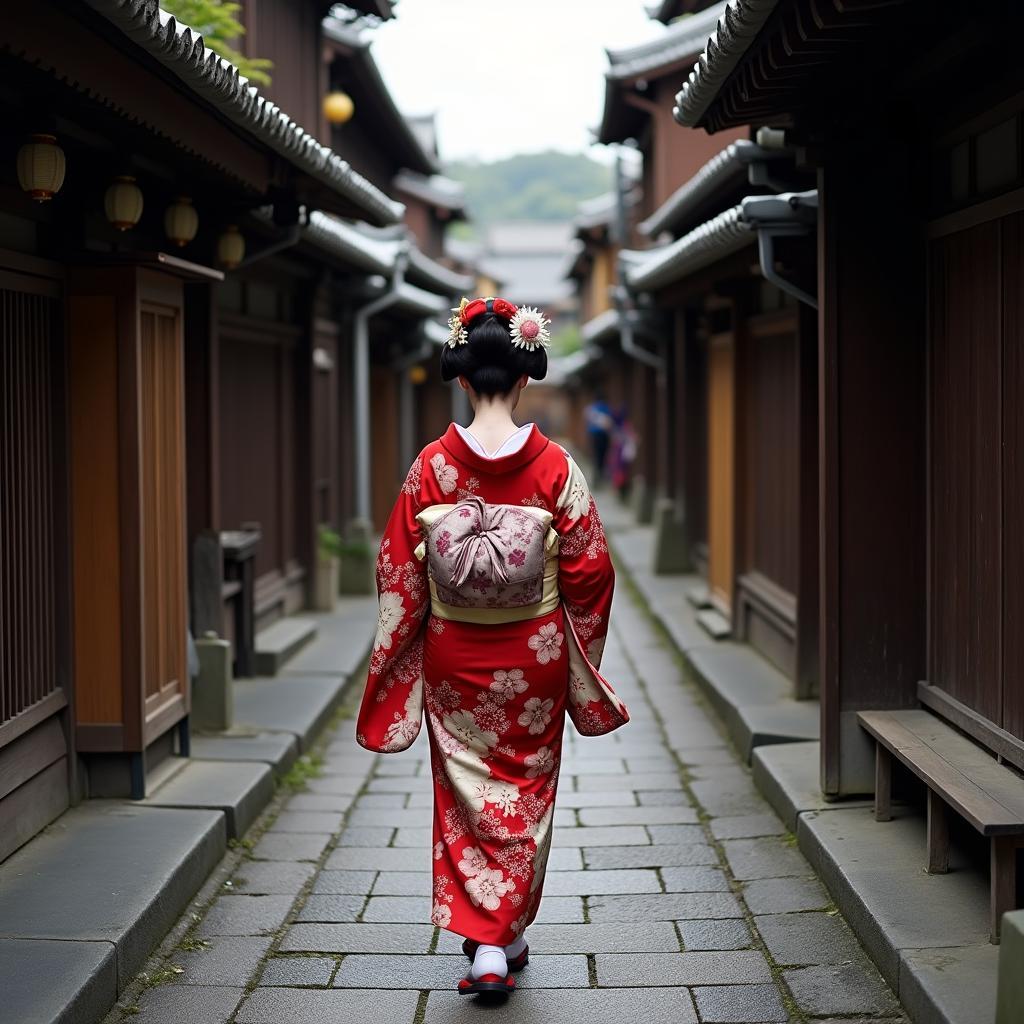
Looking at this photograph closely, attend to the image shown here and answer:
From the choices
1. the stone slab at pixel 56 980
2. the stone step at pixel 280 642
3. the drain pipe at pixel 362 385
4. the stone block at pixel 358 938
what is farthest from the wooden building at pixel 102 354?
the drain pipe at pixel 362 385

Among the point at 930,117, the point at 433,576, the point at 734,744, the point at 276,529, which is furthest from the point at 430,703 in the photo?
the point at 276,529

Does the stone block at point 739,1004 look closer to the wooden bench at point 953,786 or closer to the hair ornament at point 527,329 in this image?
the wooden bench at point 953,786

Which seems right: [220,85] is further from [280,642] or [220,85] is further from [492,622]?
[280,642]

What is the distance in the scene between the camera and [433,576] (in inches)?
195

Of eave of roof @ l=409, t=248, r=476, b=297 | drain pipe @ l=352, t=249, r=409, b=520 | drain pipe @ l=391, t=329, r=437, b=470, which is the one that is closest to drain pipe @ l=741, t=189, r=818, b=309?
drain pipe @ l=352, t=249, r=409, b=520

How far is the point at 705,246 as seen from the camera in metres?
9.55

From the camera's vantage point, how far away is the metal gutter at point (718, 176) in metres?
7.71

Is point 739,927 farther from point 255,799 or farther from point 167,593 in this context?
point 167,593

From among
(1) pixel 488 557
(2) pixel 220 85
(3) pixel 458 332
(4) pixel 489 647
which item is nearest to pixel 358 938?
(4) pixel 489 647

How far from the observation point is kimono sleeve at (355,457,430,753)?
5.07 meters

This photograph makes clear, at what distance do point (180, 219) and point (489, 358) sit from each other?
129 inches

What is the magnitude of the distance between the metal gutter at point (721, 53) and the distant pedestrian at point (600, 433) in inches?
897

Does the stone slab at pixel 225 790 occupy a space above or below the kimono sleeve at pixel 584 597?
below

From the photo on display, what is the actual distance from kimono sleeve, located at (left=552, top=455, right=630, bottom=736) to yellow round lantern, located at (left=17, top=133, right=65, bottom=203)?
2.26 metres
